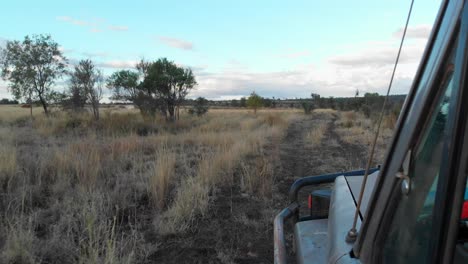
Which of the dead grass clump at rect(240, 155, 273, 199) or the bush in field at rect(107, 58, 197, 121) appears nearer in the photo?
the dead grass clump at rect(240, 155, 273, 199)

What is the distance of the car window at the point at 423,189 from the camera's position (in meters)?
0.76

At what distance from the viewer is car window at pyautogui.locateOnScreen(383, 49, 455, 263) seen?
2.51ft

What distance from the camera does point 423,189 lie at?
0.82 m

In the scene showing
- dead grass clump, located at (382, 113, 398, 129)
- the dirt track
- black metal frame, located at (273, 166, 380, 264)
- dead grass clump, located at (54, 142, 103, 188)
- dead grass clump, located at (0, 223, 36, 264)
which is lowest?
the dirt track

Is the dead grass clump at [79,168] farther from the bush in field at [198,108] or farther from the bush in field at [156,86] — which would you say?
the bush in field at [198,108]

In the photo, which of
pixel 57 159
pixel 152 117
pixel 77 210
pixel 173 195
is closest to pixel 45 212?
pixel 77 210

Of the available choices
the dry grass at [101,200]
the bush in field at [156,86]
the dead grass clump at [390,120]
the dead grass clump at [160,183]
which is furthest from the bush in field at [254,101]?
the dead grass clump at [160,183]

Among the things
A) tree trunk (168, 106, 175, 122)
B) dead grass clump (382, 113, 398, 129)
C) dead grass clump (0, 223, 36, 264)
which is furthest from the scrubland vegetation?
tree trunk (168, 106, 175, 122)

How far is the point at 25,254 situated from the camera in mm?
3070

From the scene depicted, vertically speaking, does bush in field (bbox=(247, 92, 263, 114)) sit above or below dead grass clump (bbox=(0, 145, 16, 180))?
above

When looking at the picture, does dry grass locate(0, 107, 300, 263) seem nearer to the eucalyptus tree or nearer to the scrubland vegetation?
the scrubland vegetation

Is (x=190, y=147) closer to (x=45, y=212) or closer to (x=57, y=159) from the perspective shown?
(x=57, y=159)

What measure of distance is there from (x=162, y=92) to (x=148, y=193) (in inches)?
532

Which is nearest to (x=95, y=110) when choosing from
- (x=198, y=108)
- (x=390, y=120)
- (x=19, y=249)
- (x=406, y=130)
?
(x=198, y=108)
